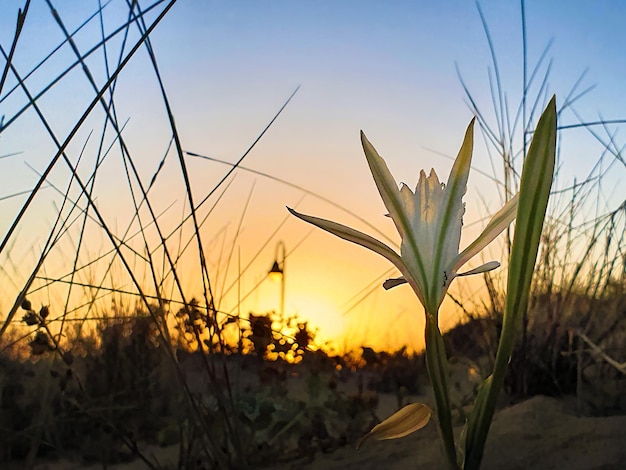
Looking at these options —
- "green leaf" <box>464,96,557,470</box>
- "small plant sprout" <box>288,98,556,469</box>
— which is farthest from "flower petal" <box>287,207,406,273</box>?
"green leaf" <box>464,96,557,470</box>

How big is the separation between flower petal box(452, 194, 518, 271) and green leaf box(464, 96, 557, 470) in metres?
0.05

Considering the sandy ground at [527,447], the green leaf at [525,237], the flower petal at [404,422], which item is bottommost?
the sandy ground at [527,447]

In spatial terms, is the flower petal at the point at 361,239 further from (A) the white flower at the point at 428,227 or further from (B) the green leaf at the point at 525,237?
(B) the green leaf at the point at 525,237

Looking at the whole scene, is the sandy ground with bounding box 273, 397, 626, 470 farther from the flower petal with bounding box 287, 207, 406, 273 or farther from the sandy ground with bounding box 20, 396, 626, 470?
the flower petal with bounding box 287, 207, 406, 273

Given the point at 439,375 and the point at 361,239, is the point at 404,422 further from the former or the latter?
the point at 361,239

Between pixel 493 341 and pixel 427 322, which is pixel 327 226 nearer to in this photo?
pixel 427 322

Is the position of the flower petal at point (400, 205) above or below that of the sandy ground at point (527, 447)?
above

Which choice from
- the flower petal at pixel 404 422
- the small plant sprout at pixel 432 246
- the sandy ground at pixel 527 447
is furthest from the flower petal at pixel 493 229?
the sandy ground at pixel 527 447

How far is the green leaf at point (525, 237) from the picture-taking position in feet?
1.82

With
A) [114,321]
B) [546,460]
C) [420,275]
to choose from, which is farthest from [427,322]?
[114,321]

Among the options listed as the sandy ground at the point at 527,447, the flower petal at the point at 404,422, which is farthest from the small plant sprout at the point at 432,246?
the sandy ground at the point at 527,447

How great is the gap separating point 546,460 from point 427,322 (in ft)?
2.55

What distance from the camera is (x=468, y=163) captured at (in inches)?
24.4

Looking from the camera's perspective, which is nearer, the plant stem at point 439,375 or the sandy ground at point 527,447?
the plant stem at point 439,375
